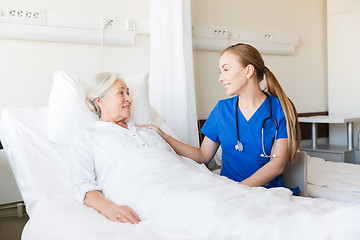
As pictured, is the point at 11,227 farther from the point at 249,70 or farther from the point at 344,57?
the point at 344,57

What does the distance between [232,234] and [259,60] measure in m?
1.13

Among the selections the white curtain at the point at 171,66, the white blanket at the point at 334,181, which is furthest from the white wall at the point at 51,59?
the white blanket at the point at 334,181

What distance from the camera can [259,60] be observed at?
2.06 meters

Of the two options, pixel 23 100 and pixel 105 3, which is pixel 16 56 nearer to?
pixel 23 100

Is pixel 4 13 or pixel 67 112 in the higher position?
pixel 4 13

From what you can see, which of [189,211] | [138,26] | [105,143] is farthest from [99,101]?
[138,26]

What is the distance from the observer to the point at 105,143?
1825 millimetres

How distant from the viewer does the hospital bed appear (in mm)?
1110

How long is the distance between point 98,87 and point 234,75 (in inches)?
26.6

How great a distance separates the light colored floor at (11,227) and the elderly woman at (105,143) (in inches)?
32.8

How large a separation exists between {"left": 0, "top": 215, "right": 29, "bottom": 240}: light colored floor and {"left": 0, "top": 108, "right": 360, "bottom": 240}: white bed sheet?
0.53m

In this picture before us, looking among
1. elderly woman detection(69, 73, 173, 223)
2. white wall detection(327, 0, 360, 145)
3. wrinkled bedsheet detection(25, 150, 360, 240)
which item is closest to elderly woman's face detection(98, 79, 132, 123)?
elderly woman detection(69, 73, 173, 223)

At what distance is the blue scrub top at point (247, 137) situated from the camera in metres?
2.01

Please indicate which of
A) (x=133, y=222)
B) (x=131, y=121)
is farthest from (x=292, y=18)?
(x=133, y=222)
